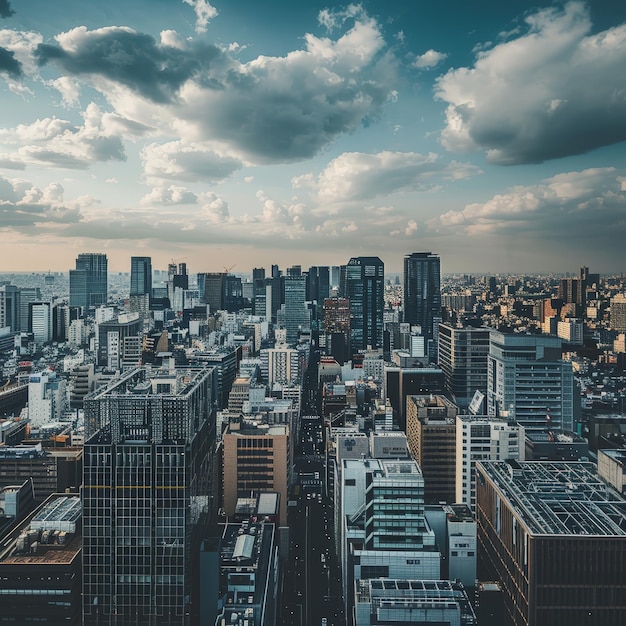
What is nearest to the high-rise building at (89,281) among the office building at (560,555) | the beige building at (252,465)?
the beige building at (252,465)

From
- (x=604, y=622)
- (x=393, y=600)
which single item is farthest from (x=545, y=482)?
(x=393, y=600)

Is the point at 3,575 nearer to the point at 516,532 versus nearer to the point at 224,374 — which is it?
the point at 516,532

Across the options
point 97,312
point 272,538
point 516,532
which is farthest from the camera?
point 97,312

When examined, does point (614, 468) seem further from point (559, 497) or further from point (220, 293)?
point (220, 293)

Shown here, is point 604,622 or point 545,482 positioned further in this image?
point 545,482

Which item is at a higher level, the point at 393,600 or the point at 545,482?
the point at 545,482

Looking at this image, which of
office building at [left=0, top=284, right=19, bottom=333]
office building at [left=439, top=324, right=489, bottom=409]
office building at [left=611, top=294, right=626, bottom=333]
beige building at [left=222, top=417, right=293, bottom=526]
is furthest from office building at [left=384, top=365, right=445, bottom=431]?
office building at [left=0, top=284, right=19, bottom=333]

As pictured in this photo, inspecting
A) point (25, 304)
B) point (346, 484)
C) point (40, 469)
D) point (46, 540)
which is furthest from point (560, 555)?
point (25, 304)

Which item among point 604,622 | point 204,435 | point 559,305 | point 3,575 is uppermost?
point 559,305
